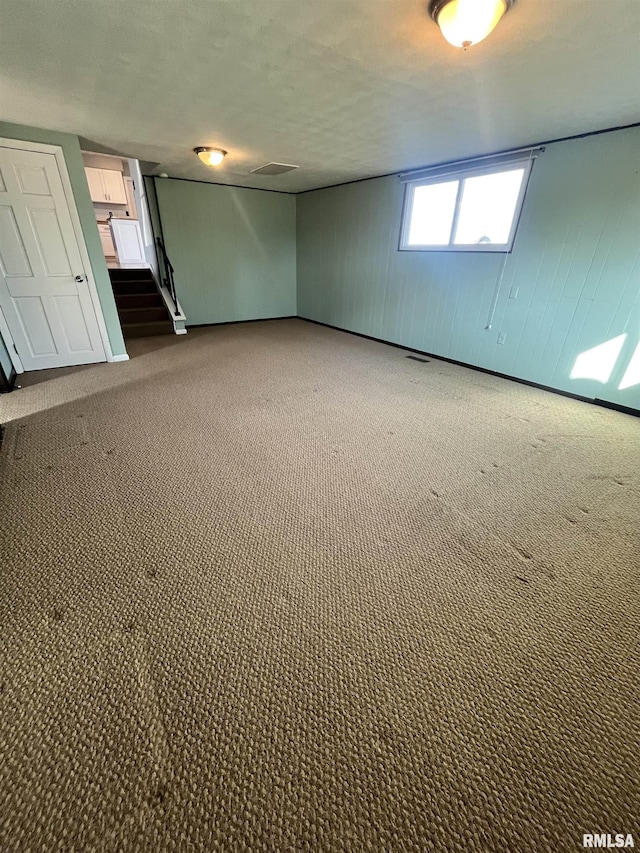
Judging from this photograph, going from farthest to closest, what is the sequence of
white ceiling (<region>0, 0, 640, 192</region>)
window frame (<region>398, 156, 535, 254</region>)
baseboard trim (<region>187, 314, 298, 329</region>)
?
baseboard trim (<region>187, 314, 298, 329</region>)
window frame (<region>398, 156, 535, 254</region>)
white ceiling (<region>0, 0, 640, 192</region>)

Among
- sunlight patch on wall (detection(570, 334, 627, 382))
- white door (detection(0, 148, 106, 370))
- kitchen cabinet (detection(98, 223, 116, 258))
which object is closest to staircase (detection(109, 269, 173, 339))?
white door (detection(0, 148, 106, 370))

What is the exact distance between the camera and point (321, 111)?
2730 mm

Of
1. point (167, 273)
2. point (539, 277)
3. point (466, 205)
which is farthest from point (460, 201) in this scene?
point (167, 273)

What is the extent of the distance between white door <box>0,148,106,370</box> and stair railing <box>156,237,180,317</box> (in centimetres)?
202

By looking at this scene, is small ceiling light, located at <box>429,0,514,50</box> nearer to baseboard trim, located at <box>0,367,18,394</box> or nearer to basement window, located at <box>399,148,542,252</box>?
basement window, located at <box>399,148,542,252</box>

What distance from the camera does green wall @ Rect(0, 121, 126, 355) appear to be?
335 centimetres

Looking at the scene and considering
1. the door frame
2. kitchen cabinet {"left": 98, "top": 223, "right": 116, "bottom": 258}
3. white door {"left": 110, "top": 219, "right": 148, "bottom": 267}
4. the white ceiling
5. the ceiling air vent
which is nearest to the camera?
the white ceiling

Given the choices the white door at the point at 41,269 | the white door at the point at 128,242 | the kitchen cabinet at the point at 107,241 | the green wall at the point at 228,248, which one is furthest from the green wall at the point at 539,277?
the kitchen cabinet at the point at 107,241

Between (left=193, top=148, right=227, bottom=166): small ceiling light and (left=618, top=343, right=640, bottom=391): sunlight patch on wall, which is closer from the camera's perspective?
(left=618, top=343, right=640, bottom=391): sunlight patch on wall

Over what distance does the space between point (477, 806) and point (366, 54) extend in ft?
10.7

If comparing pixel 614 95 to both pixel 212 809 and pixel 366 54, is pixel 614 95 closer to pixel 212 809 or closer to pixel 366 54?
pixel 366 54

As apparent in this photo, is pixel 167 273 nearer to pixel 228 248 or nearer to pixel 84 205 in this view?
pixel 228 248

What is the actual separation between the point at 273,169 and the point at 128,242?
4882mm

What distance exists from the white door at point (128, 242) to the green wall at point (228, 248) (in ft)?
7.45
